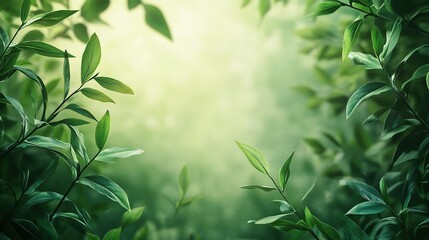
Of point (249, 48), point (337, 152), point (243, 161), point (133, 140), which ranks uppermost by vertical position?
point (249, 48)

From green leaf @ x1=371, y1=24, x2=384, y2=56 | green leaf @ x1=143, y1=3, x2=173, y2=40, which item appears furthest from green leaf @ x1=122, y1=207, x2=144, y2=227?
green leaf @ x1=371, y1=24, x2=384, y2=56

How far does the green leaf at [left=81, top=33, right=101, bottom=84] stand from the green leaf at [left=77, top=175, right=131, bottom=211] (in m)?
0.13

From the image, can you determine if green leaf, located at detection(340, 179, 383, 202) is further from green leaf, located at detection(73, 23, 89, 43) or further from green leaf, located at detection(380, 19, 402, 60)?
green leaf, located at detection(73, 23, 89, 43)

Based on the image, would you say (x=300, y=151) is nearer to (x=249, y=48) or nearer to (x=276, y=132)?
(x=276, y=132)

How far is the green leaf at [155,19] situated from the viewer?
72 centimetres

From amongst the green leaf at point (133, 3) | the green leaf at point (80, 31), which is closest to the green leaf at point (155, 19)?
the green leaf at point (133, 3)

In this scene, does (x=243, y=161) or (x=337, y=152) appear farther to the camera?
(x=243, y=161)

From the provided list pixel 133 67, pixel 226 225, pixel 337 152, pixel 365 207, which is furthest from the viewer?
pixel 133 67

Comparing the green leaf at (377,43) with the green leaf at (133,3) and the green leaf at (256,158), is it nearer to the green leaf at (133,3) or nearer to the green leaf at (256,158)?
the green leaf at (256,158)

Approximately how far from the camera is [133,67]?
154cm

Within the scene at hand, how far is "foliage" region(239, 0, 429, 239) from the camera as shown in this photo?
0.52 metres

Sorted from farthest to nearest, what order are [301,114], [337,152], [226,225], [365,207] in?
[301,114] → [226,225] → [337,152] → [365,207]

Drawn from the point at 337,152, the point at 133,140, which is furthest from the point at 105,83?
the point at 133,140

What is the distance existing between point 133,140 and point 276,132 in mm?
563
